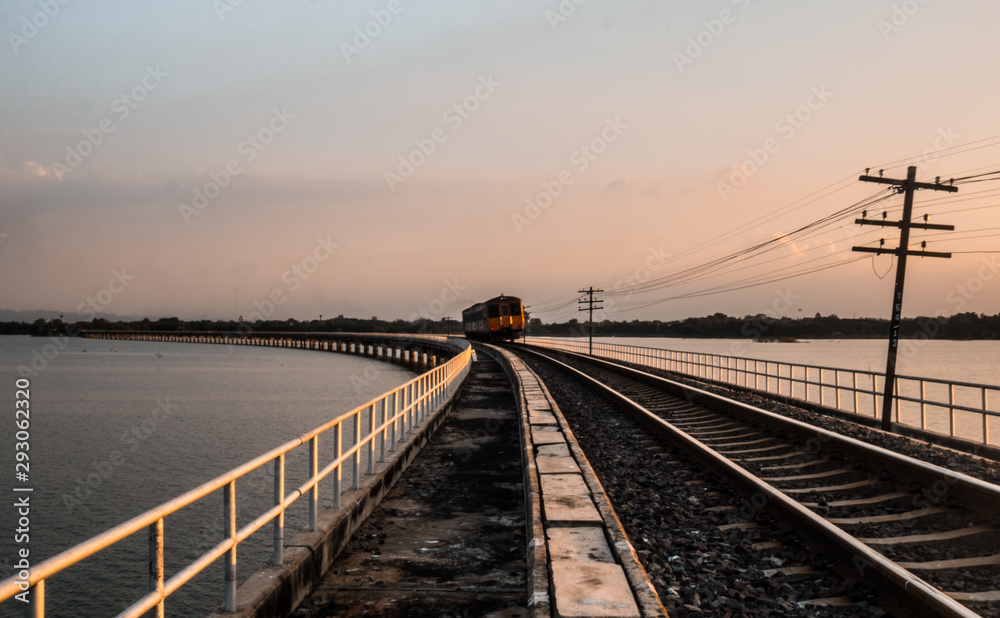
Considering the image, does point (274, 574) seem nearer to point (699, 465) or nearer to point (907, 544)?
point (907, 544)

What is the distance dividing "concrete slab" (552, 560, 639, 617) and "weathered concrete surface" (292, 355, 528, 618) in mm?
457

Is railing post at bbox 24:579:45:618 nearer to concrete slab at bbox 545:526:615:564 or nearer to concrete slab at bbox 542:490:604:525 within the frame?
concrete slab at bbox 545:526:615:564

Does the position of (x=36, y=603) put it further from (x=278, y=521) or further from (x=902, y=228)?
(x=902, y=228)

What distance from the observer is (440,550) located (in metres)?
6.16

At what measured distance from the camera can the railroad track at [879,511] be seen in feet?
14.9

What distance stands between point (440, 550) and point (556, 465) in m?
2.56

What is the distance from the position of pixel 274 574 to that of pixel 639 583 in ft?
8.12

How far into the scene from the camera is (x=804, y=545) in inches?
225

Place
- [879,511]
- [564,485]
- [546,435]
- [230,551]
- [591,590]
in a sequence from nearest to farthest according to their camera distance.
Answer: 1. [230,551]
2. [591,590]
3. [879,511]
4. [564,485]
5. [546,435]

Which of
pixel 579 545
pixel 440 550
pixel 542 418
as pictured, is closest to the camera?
pixel 579 545

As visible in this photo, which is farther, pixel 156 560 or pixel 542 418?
pixel 542 418

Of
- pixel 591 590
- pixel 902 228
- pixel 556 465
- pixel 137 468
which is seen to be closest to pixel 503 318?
pixel 137 468

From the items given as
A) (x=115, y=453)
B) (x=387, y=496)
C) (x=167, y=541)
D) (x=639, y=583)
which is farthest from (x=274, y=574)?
(x=115, y=453)

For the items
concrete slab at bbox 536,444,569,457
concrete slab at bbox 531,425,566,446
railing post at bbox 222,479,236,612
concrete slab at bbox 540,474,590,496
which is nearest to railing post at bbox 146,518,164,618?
railing post at bbox 222,479,236,612
